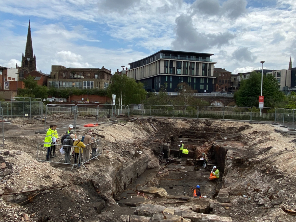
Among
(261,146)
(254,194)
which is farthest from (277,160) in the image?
(261,146)

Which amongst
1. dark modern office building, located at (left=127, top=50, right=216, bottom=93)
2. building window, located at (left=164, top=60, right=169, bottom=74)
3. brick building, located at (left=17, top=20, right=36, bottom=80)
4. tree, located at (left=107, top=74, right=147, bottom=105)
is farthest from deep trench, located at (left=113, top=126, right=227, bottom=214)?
brick building, located at (left=17, top=20, right=36, bottom=80)

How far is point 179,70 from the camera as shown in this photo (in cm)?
8062

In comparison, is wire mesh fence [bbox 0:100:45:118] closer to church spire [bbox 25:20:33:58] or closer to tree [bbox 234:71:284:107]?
tree [bbox 234:71:284:107]

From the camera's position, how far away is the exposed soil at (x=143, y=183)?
9.59 meters

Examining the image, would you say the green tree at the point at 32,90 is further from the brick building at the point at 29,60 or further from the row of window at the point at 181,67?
the row of window at the point at 181,67

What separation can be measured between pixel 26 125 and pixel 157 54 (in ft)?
199

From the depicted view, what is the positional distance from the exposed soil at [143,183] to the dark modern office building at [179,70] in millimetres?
55222

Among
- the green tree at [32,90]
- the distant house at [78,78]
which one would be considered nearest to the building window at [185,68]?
the distant house at [78,78]

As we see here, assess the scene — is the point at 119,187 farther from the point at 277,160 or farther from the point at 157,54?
the point at 157,54

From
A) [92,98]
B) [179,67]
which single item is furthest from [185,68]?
[92,98]

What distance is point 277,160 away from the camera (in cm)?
1566

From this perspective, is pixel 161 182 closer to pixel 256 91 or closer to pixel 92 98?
pixel 256 91

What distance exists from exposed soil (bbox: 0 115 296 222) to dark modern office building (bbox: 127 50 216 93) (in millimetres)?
55222

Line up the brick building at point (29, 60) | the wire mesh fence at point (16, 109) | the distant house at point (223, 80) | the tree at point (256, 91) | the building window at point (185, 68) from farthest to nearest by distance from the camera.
A: the distant house at point (223, 80) → the building window at point (185, 68) → the brick building at point (29, 60) → the tree at point (256, 91) → the wire mesh fence at point (16, 109)
